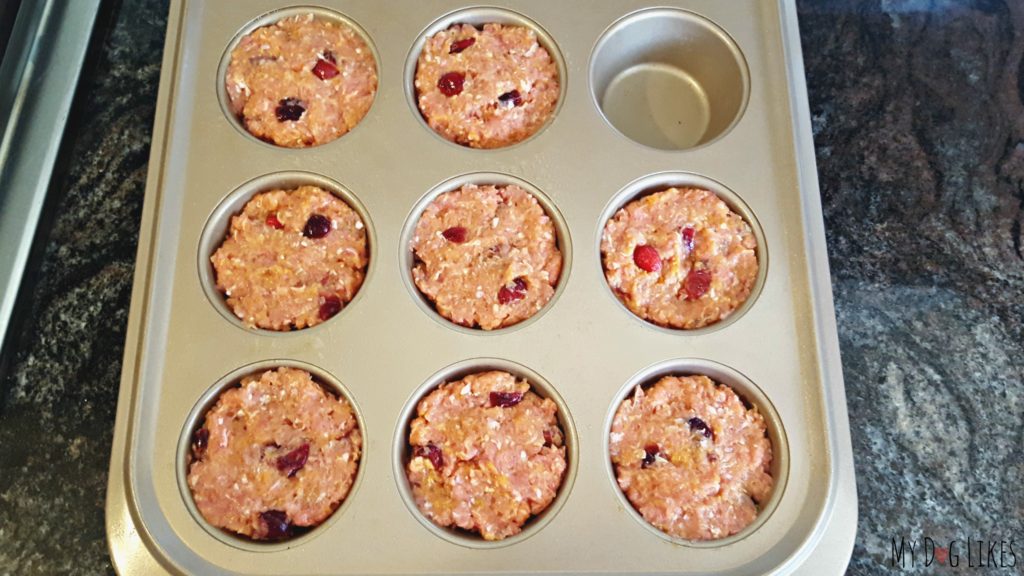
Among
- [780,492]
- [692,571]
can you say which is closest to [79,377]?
[692,571]

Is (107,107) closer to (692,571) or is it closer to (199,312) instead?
(199,312)

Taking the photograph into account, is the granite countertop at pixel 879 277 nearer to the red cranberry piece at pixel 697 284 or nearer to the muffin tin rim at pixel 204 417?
the muffin tin rim at pixel 204 417

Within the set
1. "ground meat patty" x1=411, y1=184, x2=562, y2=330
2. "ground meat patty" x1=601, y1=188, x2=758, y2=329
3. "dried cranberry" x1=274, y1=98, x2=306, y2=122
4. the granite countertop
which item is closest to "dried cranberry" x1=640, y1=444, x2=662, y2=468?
"ground meat patty" x1=601, y1=188, x2=758, y2=329

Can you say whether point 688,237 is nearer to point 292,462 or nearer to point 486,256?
point 486,256

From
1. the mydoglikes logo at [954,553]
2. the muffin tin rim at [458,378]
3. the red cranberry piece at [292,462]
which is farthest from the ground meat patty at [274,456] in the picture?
the mydoglikes logo at [954,553]

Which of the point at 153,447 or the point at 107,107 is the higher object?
the point at 107,107

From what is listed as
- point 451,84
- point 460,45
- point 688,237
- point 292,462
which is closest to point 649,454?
point 688,237
